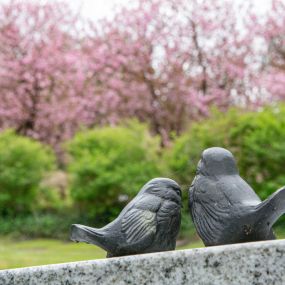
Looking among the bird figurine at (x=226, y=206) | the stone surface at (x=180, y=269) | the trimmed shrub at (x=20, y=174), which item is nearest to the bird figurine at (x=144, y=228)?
the bird figurine at (x=226, y=206)

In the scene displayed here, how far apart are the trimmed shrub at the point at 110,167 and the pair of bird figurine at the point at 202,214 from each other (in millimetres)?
10982

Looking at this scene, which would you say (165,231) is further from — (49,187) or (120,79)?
(120,79)

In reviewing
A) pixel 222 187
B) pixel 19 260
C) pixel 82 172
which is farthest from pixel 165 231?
pixel 82 172

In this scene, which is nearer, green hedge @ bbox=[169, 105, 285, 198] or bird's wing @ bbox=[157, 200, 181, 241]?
bird's wing @ bbox=[157, 200, 181, 241]

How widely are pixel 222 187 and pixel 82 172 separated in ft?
39.3

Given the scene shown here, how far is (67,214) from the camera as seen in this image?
52.6 feet

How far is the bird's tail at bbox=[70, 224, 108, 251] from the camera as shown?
3.63 metres

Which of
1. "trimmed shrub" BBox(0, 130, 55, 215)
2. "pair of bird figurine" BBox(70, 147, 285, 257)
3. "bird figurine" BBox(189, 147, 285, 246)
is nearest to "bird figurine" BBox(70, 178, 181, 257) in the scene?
"pair of bird figurine" BBox(70, 147, 285, 257)

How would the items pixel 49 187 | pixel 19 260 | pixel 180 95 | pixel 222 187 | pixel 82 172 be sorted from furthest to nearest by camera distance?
1. pixel 180 95
2. pixel 49 187
3. pixel 82 172
4. pixel 19 260
5. pixel 222 187

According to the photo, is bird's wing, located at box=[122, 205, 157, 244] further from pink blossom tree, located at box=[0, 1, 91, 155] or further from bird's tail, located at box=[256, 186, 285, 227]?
pink blossom tree, located at box=[0, 1, 91, 155]

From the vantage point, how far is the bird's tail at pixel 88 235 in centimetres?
363

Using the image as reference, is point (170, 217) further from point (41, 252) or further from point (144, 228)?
point (41, 252)

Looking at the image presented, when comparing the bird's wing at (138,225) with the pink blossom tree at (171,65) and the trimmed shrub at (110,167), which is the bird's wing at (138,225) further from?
the pink blossom tree at (171,65)

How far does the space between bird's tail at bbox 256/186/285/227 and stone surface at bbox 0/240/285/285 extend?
0.38 meters
